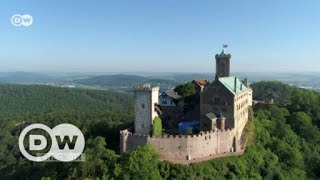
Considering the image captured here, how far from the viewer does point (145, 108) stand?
4925cm

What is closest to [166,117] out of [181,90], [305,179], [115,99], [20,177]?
[181,90]

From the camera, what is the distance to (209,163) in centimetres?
4478

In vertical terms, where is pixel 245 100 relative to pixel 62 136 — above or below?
above

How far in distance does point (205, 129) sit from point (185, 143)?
17.7ft

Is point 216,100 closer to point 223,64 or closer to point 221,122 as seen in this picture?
point 221,122

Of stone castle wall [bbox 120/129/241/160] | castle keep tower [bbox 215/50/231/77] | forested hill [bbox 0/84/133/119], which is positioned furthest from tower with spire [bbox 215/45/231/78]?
forested hill [bbox 0/84/133/119]

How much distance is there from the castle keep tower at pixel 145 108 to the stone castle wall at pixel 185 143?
115 inches

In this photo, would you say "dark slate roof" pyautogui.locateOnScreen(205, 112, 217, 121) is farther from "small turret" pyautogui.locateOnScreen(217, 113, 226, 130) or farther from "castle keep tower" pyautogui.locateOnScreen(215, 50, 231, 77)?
"castle keep tower" pyautogui.locateOnScreen(215, 50, 231, 77)

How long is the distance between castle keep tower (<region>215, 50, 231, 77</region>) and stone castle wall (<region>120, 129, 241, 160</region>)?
15581 mm

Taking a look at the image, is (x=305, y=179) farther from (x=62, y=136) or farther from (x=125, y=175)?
(x=62, y=136)

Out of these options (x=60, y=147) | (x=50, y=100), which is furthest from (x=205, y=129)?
(x=50, y=100)

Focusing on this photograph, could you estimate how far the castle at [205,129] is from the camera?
44.7 meters

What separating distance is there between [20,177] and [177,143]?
32.3m

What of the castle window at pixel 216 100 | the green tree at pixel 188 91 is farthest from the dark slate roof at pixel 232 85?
the green tree at pixel 188 91
